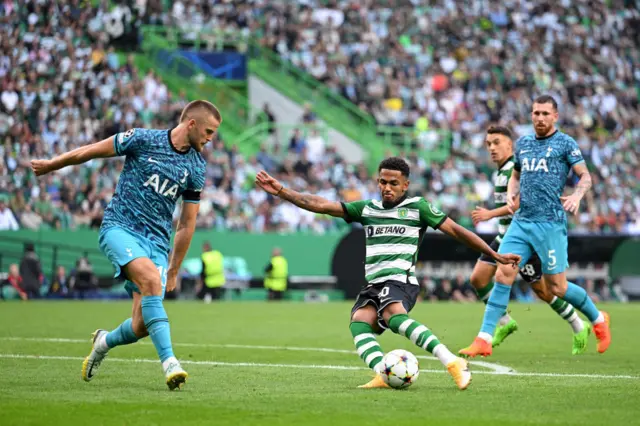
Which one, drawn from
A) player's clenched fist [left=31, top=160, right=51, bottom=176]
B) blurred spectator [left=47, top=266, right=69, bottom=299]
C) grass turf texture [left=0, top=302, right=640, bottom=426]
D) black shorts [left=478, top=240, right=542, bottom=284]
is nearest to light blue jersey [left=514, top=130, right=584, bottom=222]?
black shorts [left=478, top=240, right=542, bottom=284]

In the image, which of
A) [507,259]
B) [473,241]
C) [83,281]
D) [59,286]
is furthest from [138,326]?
[59,286]

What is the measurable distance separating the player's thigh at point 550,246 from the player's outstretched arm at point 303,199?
3.71 m

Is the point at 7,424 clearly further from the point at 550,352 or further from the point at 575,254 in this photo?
the point at 575,254

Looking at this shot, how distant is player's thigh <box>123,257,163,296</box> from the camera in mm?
8695

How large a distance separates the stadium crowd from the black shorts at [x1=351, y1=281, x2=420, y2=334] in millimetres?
19879

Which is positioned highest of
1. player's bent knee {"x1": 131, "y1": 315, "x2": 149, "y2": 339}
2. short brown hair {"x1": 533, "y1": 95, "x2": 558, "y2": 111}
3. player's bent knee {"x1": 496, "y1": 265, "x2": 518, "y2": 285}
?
short brown hair {"x1": 533, "y1": 95, "x2": 558, "y2": 111}

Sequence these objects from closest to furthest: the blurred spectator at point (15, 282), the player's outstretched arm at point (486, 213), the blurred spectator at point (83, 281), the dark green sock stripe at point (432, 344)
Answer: the dark green sock stripe at point (432, 344)
the player's outstretched arm at point (486, 213)
the blurred spectator at point (15, 282)
the blurred spectator at point (83, 281)

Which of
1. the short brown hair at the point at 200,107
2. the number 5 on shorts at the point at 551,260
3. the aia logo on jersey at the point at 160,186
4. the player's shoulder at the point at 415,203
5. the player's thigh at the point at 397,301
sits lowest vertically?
the player's thigh at the point at 397,301

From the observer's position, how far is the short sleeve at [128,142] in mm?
8977

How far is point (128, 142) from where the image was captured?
8.98m

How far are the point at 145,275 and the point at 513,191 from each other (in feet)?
17.5

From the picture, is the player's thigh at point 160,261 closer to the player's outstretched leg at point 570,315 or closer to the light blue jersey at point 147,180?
the light blue jersey at point 147,180

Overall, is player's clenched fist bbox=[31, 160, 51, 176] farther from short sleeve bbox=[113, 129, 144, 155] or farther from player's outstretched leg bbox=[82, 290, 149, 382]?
player's outstretched leg bbox=[82, 290, 149, 382]

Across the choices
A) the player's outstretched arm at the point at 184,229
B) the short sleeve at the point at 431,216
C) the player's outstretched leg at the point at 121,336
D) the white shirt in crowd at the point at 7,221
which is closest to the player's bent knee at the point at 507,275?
the short sleeve at the point at 431,216
